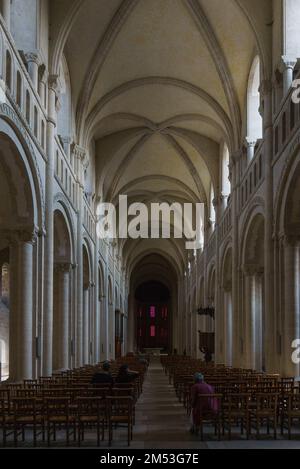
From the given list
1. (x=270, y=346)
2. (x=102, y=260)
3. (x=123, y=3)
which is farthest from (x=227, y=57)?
(x=102, y=260)

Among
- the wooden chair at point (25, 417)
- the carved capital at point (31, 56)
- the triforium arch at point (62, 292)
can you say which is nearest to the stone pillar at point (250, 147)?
the triforium arch at point (62, 292)

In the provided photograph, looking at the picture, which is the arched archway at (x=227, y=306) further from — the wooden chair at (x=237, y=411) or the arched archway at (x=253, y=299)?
the wooden chair at (x=237, y=411)

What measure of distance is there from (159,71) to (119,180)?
12.3 meters

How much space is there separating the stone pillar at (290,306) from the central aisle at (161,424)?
3538 mm

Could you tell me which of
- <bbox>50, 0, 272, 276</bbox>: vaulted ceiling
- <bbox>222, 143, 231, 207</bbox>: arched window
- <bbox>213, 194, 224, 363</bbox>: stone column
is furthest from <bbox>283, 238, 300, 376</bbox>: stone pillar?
<bbox>222, 143, 231, 207</bbox>: arched window

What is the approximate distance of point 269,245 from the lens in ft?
68.3

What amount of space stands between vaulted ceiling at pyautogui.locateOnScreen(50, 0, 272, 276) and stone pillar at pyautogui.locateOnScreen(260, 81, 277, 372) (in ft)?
5.77

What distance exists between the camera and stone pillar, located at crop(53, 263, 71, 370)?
24875mm

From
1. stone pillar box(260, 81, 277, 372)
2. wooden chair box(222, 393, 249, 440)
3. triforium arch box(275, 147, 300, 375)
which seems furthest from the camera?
stone pillar box(260, 81, 277, 372)

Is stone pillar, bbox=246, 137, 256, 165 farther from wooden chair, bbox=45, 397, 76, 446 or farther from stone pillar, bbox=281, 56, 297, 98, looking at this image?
wooden chair, bbox=45, 397, 76, 446

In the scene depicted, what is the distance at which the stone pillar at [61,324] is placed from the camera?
979 inches

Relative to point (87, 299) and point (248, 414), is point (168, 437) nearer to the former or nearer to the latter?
point (248, 414)

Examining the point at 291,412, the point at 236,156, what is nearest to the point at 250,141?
the point at 236,156

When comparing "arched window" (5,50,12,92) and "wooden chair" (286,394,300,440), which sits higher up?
"arched window" (5,50,12,92)
